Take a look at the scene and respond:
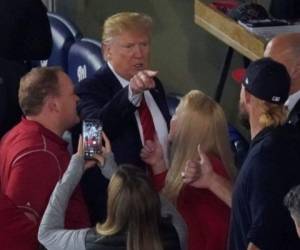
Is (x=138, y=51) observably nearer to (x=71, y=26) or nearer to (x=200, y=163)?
(x=200, y=163)

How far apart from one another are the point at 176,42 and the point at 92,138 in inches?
185

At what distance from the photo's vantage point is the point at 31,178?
323cm

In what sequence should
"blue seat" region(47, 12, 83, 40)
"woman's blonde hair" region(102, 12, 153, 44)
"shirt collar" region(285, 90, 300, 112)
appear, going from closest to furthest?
"shirt collar" region(285, 90, 300, 112) → "woman's blonde hair" region(102, 12, 153, 44) → "blue seat" region(47, 12, 83, 40)

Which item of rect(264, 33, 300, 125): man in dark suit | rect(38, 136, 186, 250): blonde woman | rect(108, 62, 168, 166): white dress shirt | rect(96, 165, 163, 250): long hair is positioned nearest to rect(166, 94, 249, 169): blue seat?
rect(108, 62, 168, 166): white dress shirt

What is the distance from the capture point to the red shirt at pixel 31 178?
3.22 m

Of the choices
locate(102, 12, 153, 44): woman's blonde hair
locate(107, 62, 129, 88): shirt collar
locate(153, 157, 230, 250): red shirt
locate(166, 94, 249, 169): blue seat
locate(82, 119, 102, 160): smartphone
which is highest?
locate(102, 12, 153, 44): woman's blonde hair

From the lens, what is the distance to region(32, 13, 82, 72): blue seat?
19.0 feet

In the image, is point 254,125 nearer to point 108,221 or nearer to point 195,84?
point 108,221

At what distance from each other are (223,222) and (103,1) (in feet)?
17.2

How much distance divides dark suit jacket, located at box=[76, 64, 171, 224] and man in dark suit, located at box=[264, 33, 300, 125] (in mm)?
619

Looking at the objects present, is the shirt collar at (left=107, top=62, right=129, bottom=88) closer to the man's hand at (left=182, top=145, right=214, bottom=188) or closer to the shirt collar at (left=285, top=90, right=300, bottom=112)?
the man's hand at (left=182, top=145, right=214, bottom=188)

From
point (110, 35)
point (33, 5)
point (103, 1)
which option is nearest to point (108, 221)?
point (110, 35)

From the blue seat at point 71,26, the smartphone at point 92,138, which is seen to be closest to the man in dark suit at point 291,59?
the smartphone at point 92,138

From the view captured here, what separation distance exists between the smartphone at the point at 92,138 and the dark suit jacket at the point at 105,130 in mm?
190
